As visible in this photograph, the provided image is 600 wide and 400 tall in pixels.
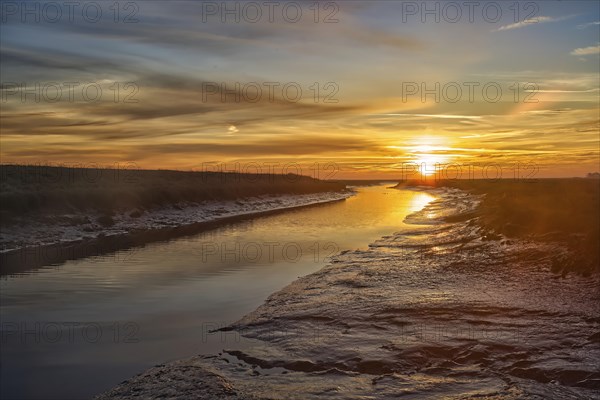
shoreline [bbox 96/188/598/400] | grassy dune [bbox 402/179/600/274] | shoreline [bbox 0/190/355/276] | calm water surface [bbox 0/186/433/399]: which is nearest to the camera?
shoreline [bbox 96/188/598/400]

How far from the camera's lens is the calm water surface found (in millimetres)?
10172

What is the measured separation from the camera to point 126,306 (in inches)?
598

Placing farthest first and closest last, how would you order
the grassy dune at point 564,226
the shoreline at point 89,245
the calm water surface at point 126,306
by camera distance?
the shoreline at point 89,245, the grassy dune at point 564,226, the calm water surface at point 126,306

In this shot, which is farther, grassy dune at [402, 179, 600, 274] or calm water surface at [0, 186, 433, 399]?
grassy dune at [402, 179, 600, 274]

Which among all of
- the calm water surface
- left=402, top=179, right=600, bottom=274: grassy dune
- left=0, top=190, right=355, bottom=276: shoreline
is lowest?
the calm water surface

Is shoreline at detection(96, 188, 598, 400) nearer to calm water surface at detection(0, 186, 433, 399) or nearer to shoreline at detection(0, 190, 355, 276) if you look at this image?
calm water surface at detection(0, 186, 433, 399)

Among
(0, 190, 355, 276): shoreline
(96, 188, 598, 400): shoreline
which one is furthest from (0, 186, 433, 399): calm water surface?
(0, 190, 355, 276): shoreline

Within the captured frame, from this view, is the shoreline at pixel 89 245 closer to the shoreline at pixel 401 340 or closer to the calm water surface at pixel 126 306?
the calm water surface at pixel 126 306

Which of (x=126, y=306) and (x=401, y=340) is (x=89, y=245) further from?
(x=401, y=340)

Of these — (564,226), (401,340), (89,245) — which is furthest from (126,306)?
(564,226)

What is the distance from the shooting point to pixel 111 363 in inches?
410

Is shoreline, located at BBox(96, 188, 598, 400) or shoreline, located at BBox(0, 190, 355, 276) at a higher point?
shoreline, located at BBox(0, 190, 355, 276)

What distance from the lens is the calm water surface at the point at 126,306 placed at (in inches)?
400

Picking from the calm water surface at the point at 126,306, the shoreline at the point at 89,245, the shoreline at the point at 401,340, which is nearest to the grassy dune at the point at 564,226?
the shoreline at the point at 401,340
